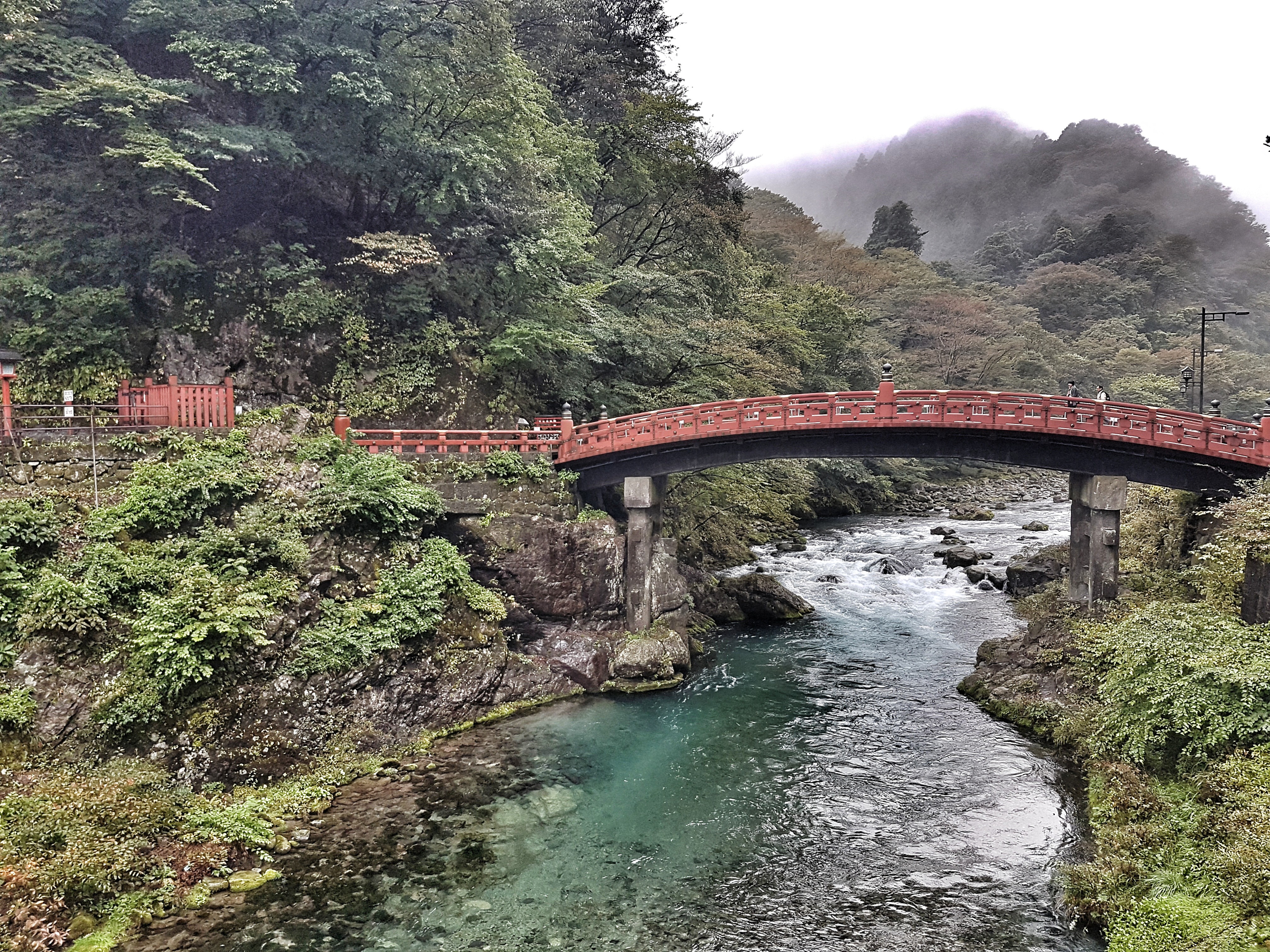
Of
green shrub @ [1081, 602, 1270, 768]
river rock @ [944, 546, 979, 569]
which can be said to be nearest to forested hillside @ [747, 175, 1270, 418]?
river rock @ [944, 546, 979, 569]

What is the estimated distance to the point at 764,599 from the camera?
27078 millimetres

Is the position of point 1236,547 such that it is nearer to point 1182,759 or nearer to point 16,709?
point 1182,759

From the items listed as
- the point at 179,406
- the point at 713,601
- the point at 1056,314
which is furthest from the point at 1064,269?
the point at 179,406

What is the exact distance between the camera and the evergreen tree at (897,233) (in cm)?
7906

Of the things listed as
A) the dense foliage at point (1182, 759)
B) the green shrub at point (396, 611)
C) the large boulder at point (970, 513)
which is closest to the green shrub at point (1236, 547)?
the dense foliage at point (1182, 759)

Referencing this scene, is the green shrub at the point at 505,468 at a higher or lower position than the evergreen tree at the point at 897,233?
lower

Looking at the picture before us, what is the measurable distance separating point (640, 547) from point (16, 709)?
1438cm

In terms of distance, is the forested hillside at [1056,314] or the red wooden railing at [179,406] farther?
the forested hillside at [1056,314]

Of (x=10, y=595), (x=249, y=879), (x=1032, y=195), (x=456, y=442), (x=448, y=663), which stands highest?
(x=1032, y=195)

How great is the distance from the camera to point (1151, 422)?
2016cm

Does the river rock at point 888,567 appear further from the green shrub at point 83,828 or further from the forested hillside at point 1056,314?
the green shrub at point 83,828

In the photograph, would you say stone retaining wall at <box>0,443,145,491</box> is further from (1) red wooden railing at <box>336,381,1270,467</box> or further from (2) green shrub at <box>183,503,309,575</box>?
(1) red wooden railing at <box>336,381,1270,467</box>

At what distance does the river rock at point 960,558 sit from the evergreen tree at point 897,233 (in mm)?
52484

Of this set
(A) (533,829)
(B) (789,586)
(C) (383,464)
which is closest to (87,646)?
(C) (383,464)
